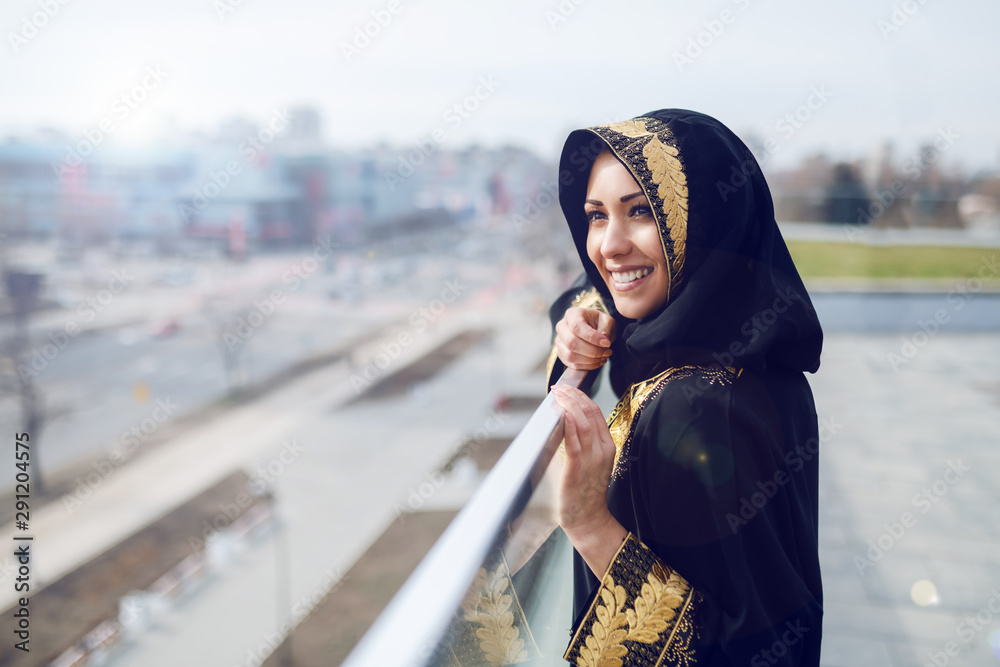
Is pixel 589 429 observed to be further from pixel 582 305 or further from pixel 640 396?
pixel 582 305

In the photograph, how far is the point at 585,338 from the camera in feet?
4.12

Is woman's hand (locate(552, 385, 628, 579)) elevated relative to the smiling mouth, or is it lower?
lower

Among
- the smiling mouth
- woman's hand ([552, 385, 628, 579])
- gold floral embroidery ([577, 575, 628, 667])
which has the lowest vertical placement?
gold floral embroidery ([577, 575, 628, 667])

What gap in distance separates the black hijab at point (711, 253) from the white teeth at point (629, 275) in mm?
51

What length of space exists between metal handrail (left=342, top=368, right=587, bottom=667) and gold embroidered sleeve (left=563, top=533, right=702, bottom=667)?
0.66ft

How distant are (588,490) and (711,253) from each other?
401 mm

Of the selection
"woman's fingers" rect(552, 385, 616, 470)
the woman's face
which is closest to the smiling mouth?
the woman's face

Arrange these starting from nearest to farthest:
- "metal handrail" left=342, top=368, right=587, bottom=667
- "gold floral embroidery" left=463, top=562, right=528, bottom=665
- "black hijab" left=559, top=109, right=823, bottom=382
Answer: "metal handrail" left=342, top=368, right=587, bottom=667 < "gold floral embroidery" left=463, top=562, right=528, bottom=665 < "black hijab" left=559, top=109, right=823, bottom=382

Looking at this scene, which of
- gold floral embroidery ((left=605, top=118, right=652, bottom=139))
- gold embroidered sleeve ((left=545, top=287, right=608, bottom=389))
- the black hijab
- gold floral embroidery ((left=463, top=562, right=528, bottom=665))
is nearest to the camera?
gold floral embroidery ((left=463, top=562, right=528, bottom=665))

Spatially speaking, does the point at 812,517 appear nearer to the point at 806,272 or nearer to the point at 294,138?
the point at 806,272

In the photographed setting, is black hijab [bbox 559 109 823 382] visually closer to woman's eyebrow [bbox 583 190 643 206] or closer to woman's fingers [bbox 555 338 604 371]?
woman's eyebrow [bbox 583 190 643 206]

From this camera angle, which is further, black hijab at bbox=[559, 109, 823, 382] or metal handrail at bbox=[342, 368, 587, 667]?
black hijab at bbox=[559, 109, 823, 382]

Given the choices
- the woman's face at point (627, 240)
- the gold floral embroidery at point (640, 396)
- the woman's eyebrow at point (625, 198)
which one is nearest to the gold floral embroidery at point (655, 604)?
the gold floral embroidery at point (640, 396)

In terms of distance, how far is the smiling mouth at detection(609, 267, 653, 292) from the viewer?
1.08 meters
